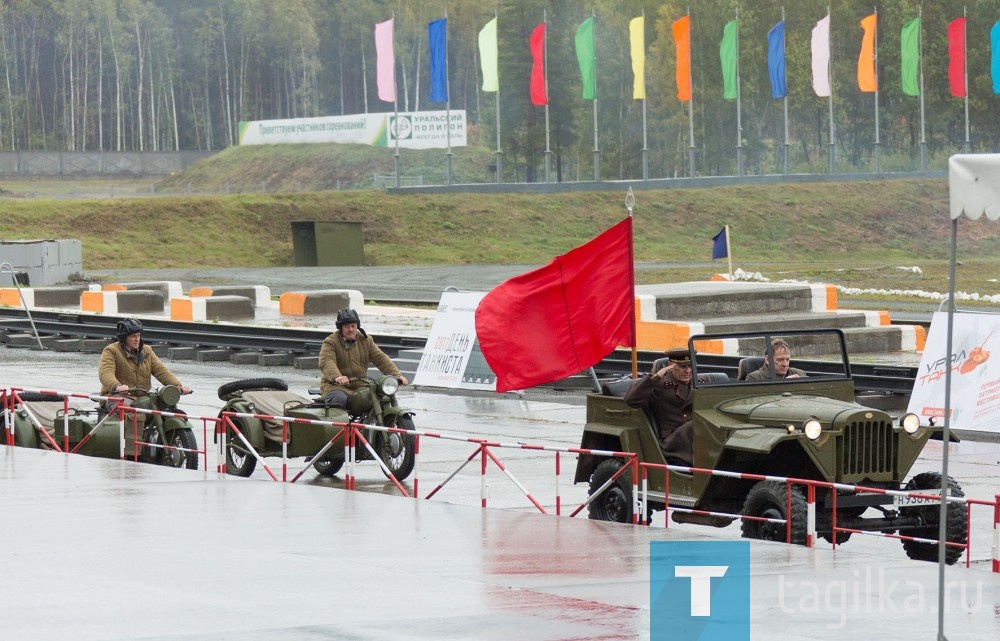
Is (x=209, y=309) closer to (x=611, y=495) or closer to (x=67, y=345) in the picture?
(x=67, y=345)

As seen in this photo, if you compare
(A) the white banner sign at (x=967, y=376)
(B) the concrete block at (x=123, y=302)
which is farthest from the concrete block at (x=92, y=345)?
(A) the white banner sign at (x=967, y=376)

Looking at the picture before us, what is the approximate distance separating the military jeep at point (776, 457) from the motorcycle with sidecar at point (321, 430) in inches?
119

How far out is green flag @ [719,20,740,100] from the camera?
239 feet

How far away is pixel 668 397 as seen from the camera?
41.0 ft

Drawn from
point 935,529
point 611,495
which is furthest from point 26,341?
point 935,529

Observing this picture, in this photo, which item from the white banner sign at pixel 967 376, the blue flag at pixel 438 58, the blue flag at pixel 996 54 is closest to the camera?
the white banner sign at pixel 967 376

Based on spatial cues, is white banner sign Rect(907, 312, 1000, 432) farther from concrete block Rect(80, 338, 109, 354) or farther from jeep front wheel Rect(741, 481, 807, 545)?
concrete block Rect(80, 338, 109, 354)

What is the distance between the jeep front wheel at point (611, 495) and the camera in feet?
40.5

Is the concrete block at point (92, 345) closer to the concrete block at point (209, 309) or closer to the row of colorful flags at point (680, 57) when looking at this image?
the concrete block at point (209, 309)

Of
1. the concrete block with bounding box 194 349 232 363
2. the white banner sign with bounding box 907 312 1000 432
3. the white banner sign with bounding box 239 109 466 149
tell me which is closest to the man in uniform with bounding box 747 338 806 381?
the white banner sign with bounding box 907 312 1000 432

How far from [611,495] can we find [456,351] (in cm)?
1278

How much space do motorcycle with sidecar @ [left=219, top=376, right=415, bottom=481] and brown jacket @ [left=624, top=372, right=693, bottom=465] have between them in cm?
336

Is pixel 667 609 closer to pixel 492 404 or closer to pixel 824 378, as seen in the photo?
pixel 824 378
